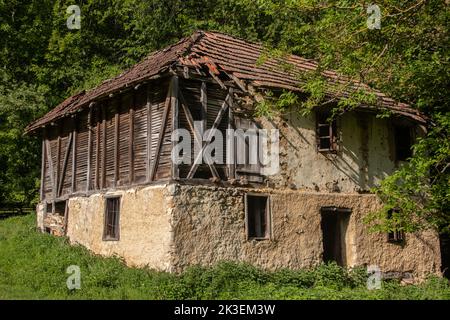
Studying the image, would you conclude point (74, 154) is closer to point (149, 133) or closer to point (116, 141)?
point (116, 141)

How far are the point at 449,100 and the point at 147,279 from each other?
966 centimetres

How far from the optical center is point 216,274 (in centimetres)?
1141

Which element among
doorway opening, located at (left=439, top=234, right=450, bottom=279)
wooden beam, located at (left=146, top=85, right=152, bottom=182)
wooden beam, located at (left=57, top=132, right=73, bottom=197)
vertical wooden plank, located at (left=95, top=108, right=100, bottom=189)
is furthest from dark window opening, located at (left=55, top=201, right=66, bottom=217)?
doorway opening, located at (left=439, top=234, right=450, bottom=279)

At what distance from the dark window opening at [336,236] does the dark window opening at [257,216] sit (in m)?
2.30

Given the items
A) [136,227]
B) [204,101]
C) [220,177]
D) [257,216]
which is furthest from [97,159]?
[257,216]

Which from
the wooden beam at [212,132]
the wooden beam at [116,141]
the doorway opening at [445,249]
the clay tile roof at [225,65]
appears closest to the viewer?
the wooden beam at [212,132]

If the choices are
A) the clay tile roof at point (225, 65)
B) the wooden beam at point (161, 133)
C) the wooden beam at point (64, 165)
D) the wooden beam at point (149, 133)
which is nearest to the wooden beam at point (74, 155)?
the wooden beam at point (64, 165)

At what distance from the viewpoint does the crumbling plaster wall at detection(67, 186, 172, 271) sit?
11781 mm

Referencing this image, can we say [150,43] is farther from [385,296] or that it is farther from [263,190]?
[385,296]

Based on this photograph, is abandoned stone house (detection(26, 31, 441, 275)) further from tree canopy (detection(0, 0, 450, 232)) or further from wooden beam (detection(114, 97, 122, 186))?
tree canopy (detection(0, 0, 450, 232))

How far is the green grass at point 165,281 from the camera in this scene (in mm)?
10500

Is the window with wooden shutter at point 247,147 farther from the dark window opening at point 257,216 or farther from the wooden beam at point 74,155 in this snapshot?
the wooden beam at point 74,155

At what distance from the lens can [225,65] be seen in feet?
45.3
